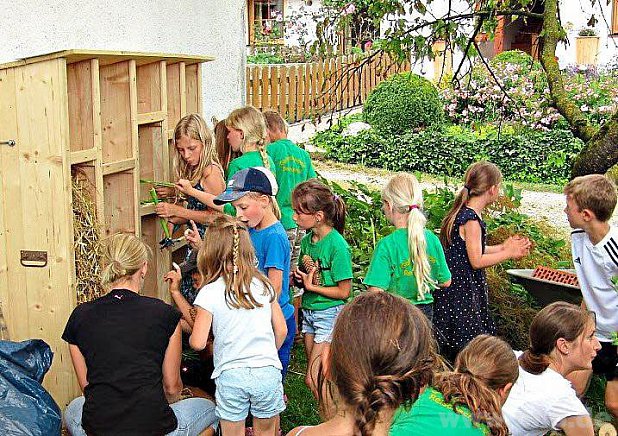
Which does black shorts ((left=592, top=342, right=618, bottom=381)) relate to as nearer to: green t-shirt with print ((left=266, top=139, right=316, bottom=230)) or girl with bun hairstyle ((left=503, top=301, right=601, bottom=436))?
girl with bun hairstyle ((left=503, top=301, right=601, bottom=436))

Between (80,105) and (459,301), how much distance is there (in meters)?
2.55

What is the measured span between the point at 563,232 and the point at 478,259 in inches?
255

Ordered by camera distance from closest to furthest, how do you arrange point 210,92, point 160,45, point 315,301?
point 315,301 → point 160,45 → point 210,92

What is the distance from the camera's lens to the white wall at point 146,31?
4941 millimetres

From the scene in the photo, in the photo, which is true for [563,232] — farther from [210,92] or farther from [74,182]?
[74,182]

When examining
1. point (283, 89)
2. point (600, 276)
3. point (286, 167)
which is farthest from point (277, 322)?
point (283, 89)

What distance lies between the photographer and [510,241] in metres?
5.36

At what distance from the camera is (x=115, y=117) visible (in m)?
5.30

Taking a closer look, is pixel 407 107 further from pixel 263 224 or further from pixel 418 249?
pixel 263 224

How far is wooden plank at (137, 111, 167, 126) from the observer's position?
5.43m

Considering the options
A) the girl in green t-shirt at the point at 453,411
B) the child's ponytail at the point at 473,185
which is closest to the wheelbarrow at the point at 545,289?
the child's ponytail at the point at 473,185

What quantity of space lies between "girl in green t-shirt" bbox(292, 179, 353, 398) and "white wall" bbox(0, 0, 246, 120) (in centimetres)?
178

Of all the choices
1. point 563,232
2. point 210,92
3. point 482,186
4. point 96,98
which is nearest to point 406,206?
point 482,186

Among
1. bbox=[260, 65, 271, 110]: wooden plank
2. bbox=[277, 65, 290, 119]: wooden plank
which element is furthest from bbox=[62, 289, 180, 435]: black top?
bbox=[277, 65, 290, 119]: wooden plank
